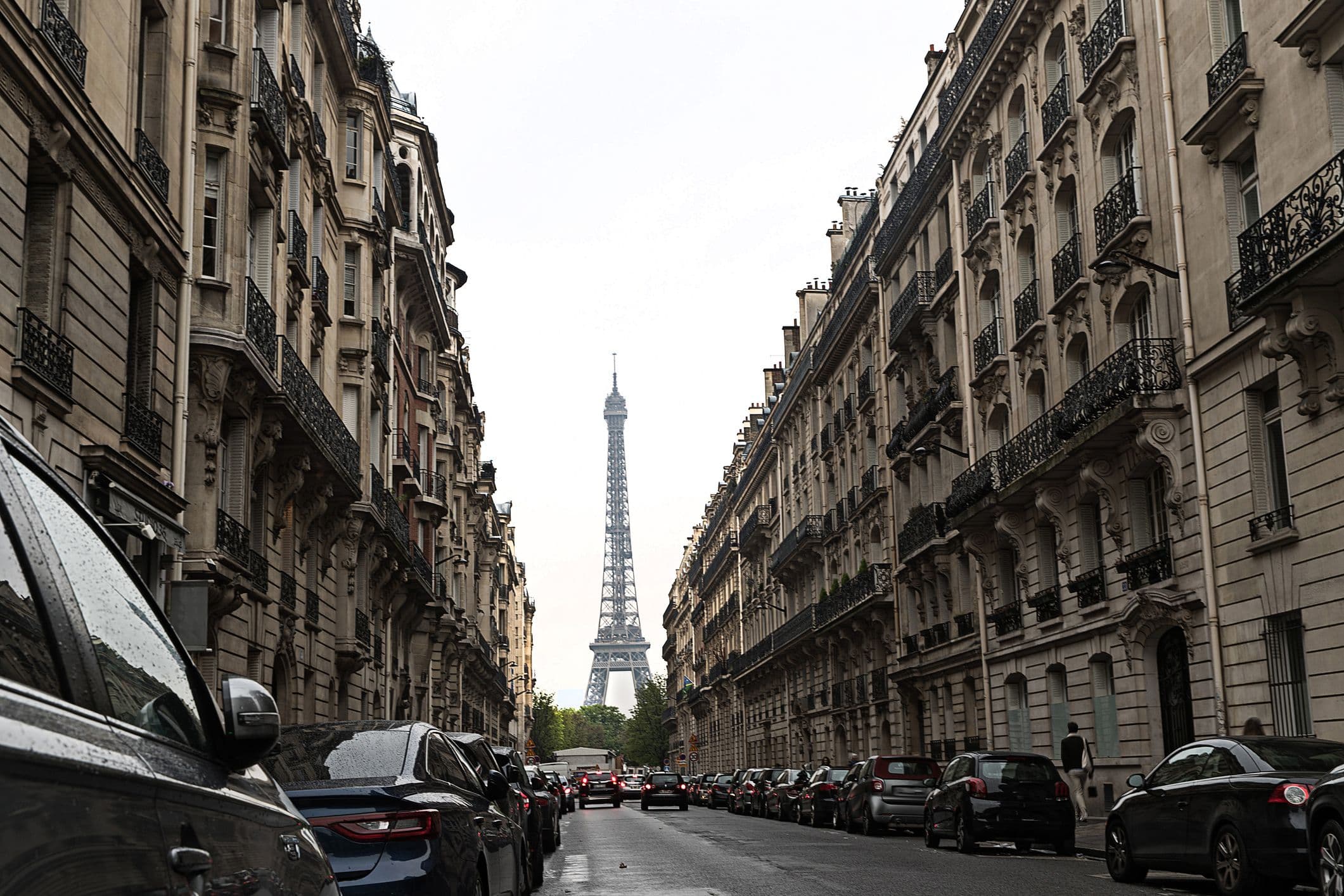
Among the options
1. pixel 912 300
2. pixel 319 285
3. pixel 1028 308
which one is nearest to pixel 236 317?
pixel 319 285

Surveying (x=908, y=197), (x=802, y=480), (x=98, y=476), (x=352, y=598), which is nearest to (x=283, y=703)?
(x=352, y=598)

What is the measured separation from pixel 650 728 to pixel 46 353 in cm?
14242

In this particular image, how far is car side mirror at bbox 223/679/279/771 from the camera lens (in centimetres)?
341

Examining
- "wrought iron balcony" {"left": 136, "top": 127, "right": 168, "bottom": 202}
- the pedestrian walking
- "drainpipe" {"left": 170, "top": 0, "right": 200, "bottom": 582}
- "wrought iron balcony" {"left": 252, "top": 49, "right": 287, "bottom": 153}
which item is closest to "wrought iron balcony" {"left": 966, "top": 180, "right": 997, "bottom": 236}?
the pedestrian walking

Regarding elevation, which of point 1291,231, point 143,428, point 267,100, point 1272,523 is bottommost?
point 1272,523

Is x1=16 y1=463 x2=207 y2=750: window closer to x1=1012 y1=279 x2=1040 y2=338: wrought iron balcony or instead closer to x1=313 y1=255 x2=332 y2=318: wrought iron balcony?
x1=313 y1=255 x2=332 y2=318: wrought iron balcony

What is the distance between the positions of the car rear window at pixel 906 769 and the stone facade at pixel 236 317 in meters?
11.2

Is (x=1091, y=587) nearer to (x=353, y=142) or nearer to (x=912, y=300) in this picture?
(x=912, y=300)

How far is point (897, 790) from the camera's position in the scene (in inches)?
1169

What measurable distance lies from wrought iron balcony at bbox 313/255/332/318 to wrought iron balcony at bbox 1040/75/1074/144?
14931 millimetres

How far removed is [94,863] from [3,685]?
321mm

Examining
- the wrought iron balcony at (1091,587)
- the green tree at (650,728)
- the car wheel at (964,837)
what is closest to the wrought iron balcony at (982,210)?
the wrought iron balcony at (1091,587)

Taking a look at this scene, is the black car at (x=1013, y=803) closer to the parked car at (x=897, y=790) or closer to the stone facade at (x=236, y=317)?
the parked car at (x=897, y=790)

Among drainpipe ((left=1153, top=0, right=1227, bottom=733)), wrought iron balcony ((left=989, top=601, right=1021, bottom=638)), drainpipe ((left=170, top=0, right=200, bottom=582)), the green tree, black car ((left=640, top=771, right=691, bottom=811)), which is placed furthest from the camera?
the green tree
